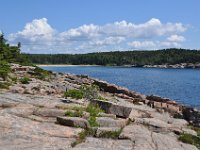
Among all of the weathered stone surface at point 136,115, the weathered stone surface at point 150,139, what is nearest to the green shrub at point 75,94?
the weathered stone surface at point 136,115

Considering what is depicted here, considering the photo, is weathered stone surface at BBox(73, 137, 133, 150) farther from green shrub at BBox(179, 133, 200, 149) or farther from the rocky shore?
green shrub at BBox(179, 133, 200, 149)

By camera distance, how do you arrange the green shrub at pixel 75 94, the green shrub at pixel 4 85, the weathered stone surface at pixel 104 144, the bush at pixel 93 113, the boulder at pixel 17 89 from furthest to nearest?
the green shrub at pixel 4 85 → the boulder at pixel 17 89 → the green shrub at pixel 75 94 → the bush at pixel 93 113 → the weathered stone surface at pixel 104 144

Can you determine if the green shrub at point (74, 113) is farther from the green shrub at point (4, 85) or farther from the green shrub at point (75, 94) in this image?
the green shrub at point (4, 85)

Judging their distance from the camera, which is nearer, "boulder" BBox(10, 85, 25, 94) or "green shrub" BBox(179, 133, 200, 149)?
"green shrub" BBox(179, 133, 200, 149)

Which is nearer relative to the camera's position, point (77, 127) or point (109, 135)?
point (109, 135)

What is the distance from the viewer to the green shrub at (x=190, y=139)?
2006 centimetres

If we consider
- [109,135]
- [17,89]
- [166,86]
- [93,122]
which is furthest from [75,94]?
[166,86]

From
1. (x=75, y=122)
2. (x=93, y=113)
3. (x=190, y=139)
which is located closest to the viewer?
(x=75, y=122)

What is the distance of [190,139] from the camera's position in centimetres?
2025

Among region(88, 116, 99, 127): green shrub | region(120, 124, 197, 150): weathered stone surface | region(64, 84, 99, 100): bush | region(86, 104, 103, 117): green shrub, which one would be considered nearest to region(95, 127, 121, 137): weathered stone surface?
region(120, 124, 197, 150): weathered stone surface

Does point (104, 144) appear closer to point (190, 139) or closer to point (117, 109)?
point (190, 139)

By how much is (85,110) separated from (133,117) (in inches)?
114

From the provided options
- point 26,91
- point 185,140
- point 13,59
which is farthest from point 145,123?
point 13,59

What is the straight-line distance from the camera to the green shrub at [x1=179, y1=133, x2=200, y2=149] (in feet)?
65.8
